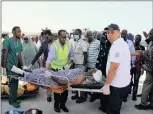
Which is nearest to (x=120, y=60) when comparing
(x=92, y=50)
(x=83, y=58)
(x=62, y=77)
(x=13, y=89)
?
(x=62, y=77)

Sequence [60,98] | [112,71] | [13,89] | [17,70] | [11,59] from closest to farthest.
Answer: [112,71] → [17,70] → [60,98] → [11,59] → [13,89]

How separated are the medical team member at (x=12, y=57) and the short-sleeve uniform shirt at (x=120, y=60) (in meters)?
2.52

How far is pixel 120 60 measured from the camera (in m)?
4.10

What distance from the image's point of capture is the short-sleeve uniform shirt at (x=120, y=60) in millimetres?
4086

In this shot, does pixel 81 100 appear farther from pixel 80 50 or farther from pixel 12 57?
pixel 12 57

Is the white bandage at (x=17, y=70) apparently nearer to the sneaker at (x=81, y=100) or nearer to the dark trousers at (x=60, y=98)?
the dark trousers at (x=60, y=98)

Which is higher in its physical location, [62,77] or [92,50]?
[92,50]

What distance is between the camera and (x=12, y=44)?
20.0 feet

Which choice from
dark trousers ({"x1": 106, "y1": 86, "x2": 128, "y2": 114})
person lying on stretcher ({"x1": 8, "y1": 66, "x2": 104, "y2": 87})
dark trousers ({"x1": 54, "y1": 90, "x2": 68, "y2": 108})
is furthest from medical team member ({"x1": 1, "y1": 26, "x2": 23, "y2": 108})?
dark trousers ({"x1": 106, "y1": 86, "x2": 128, "y2": 114})

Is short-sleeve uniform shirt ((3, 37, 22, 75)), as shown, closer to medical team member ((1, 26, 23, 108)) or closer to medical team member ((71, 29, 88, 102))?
medical team member ((1, 26, 23, 108))

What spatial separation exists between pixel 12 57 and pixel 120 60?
286cm

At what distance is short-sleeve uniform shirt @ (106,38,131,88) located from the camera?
409 centimetres

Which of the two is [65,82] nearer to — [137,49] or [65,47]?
[65,47]

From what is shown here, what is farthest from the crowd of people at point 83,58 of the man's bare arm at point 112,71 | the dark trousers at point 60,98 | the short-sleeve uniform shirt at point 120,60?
the man's bare arm at point 112,71
